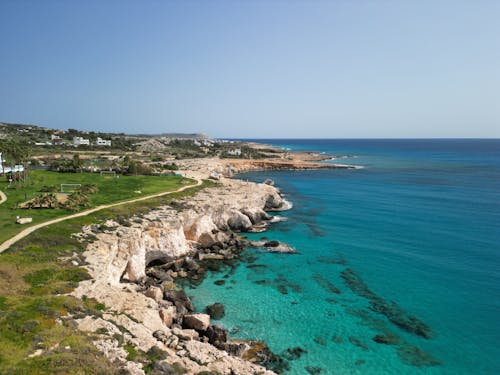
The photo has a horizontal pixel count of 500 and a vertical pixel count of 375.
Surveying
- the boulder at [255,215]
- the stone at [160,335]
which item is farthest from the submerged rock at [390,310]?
the boulder at [255,215]

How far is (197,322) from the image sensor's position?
22.5 meters

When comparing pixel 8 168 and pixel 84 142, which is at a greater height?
pixel 84 142

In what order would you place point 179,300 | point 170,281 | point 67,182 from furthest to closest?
point 67,182
point 170,281
point 179,300

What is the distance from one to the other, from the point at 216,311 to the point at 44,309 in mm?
12925

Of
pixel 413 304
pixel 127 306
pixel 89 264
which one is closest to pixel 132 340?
pixel 127 306

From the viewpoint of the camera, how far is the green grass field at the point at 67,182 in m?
32.6

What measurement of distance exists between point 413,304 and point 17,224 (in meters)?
37.9

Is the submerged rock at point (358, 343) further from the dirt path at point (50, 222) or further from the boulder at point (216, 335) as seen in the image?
the dirt path at point (50, 222)

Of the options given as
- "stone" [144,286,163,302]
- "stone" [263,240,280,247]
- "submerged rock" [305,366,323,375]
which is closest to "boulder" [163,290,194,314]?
"stone" [144,286,163,302]

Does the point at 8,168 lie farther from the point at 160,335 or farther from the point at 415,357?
the point at 415,357

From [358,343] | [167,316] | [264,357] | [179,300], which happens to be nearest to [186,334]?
[167,316]

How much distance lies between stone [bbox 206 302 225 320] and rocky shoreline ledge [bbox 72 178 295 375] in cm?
9

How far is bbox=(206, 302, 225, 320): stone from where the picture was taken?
25580mm

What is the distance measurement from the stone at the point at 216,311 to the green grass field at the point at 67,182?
59.6 feet
